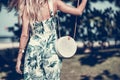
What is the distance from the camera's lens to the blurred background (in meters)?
6.30

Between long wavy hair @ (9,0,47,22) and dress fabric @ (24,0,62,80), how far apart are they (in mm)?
87

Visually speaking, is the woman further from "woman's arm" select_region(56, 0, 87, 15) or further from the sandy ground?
the sandy ground

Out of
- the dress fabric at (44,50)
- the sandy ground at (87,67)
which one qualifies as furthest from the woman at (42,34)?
the sandy ground at (87,67)

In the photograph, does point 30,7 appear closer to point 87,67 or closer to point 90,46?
point 87,67

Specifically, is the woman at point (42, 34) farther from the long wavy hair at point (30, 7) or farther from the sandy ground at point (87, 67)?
the sandy ground at point (87, 67)

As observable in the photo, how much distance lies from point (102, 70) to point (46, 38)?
3.31 metres

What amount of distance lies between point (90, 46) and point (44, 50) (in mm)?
4625

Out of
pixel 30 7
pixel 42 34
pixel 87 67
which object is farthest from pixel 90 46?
pixel 30 7

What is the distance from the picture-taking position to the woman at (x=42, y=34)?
3.17m

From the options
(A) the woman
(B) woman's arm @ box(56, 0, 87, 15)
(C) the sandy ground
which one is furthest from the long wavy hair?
(C) the sandy ground

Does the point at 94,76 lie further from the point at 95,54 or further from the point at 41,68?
the point at 41,68

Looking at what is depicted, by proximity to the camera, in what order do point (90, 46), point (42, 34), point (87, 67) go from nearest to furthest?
point (42, 34) → point (87, 67) → point (90, 46)

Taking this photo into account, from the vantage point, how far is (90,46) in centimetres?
779

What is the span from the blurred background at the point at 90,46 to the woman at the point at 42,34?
2.80 metres
